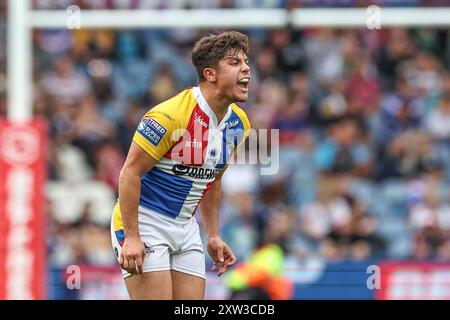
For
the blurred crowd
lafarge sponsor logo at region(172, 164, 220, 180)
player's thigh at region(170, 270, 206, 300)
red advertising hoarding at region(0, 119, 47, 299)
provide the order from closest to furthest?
1. lafarge sponsor logo at region(172, 164, 220, 180)
2. player's thigh at region(170, 270, 206, 300)
3. red advertising hoarding at region(0, 119, 47, 299)
4. the blurred crowd

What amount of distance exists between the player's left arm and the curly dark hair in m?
0.84

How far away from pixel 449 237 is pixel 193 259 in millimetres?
7295

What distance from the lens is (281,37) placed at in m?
15.9

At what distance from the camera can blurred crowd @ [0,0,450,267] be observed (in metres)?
14.1

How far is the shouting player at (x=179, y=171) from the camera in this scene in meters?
7.06

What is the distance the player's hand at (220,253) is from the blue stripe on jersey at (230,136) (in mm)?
528

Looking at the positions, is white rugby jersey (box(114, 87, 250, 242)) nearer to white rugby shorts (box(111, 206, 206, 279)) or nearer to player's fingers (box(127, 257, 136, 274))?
white rugby shorts (box(111, 206, 206, 279))

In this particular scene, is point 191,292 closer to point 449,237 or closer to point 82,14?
point 82,14

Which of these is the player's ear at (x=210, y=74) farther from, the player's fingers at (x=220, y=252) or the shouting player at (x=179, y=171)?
the player's fingers at (x=220, y=252)

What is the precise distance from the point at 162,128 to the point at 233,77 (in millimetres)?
540

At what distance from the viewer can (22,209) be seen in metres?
11.9
